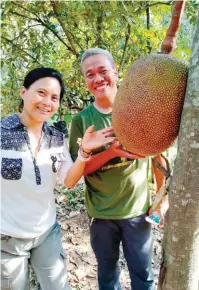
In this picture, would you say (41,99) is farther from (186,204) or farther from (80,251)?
(80,251)

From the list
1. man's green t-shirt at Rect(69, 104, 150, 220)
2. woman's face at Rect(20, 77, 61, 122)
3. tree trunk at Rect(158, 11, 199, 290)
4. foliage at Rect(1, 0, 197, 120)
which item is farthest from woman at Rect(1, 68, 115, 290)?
foliage at Rect(1, 0, 197, 120)

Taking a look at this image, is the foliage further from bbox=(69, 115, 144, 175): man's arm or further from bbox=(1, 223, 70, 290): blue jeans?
bbox=(1, 223, 70, 290): blue jeans

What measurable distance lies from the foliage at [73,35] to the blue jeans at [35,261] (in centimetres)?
147

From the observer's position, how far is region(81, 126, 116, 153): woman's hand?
106 cm

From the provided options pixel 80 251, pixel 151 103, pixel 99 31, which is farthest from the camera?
pixel 99 31

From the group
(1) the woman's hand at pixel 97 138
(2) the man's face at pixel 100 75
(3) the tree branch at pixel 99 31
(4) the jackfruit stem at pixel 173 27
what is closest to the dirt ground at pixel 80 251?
(1) the woman's hand at pixel 97 138

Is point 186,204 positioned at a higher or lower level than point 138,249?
higher

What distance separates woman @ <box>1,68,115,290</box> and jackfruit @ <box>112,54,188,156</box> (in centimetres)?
19

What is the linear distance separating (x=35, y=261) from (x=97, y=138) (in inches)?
22.2

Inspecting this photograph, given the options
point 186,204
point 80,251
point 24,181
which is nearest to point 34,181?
point 24,181

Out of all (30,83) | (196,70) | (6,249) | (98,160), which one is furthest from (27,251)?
(196,70)

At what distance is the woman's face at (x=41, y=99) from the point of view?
1.23 m

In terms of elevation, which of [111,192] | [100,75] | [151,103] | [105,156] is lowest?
[111,192]

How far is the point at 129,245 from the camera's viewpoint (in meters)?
1.40
